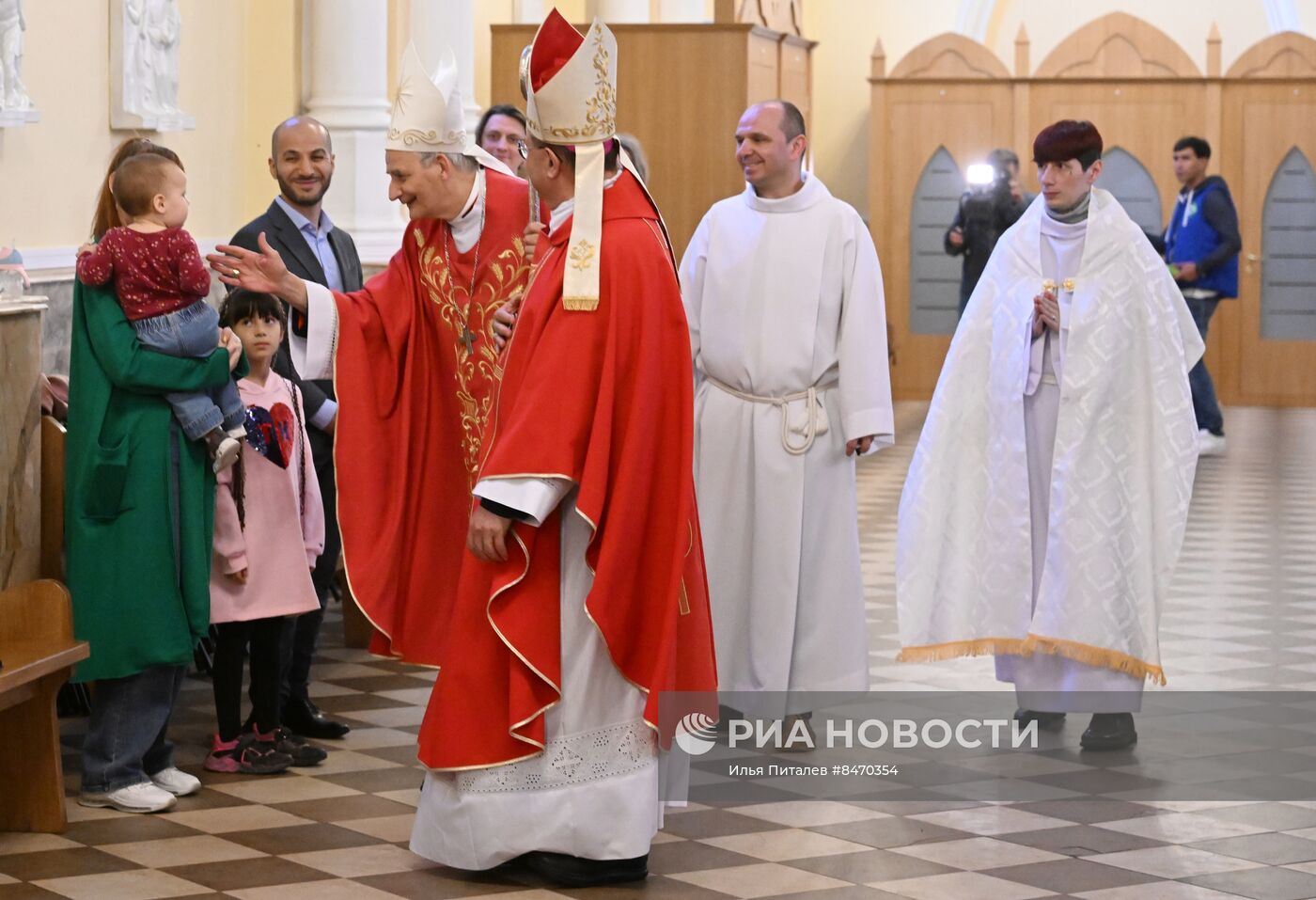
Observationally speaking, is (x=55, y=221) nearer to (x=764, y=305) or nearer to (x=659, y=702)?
(x=764, y=305)

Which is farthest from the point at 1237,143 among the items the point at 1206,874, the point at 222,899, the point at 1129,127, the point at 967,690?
the point at 222,899

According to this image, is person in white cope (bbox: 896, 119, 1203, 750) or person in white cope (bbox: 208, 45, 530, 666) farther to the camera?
person in white cope (bbox: 896, 119, 1203, 750)

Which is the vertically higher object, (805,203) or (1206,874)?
(805,203)

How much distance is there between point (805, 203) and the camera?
5680mm

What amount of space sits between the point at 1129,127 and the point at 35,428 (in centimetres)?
1322

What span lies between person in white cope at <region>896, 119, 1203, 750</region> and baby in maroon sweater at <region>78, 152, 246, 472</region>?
84.7 inches

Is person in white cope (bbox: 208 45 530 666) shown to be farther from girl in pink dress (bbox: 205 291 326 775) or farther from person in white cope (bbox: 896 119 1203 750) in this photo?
person in white cope (bbox: 896 119 1203 750)

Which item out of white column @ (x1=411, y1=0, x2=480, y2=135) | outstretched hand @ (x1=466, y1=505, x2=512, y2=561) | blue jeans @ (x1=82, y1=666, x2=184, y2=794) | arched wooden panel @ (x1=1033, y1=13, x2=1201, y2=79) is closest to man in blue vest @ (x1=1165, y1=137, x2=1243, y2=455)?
arched wooden panel @ (x1=1033, y1=13, x2=1201, y2=79)

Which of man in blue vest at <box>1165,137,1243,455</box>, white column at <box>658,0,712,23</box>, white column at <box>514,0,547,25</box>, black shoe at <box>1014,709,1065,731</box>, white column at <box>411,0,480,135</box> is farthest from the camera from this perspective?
white column at <box>658,0,712,23</box>

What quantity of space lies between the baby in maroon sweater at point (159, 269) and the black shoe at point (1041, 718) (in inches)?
99.9

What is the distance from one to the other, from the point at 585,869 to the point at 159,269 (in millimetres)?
1759

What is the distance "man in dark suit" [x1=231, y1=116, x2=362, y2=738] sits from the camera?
5.52m

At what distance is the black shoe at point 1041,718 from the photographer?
18.6 ft

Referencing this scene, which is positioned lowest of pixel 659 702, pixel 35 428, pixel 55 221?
pixel 659 702
